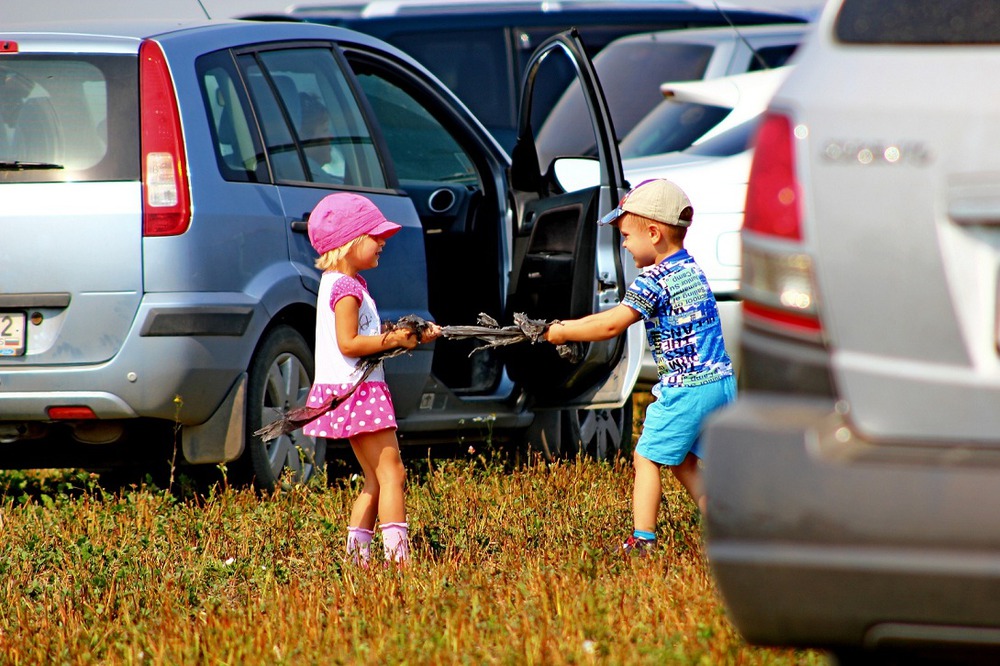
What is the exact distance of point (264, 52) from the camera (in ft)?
19.0

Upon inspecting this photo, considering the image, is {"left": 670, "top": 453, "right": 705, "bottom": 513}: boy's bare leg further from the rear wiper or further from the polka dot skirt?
the rear wiper

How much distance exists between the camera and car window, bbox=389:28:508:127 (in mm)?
12438

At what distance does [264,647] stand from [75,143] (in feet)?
7.55

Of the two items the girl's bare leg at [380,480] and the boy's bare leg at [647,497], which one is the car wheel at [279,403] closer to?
the girl's bare leg at [380,480]

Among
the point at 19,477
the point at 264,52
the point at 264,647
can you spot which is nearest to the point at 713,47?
the point at 264,52

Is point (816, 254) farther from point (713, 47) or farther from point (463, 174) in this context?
point (713, 47)

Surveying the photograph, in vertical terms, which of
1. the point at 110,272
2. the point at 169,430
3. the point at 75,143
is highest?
the point at 75,143

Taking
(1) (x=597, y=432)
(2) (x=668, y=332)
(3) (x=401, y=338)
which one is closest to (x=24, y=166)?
(3) (x=401, y=338)

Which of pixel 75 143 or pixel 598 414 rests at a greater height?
pixel 75 143

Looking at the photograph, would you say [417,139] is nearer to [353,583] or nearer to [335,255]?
[335,255]

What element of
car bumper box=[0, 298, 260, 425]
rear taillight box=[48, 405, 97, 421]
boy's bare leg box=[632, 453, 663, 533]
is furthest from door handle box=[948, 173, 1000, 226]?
rear taillight box=[48, 405, 97, 421]

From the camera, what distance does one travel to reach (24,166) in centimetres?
511

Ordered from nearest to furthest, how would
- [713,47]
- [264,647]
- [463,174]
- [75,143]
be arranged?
[264,647] → [75,143] → [463,174] → [713,47]

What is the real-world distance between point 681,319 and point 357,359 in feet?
3.34
